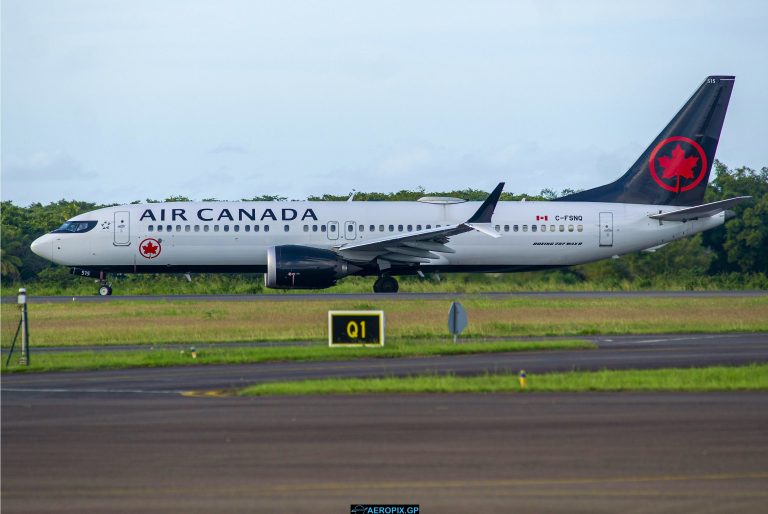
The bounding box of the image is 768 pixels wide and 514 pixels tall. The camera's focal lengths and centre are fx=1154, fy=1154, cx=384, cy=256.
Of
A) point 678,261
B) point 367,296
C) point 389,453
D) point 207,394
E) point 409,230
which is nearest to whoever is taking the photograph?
point 389,453

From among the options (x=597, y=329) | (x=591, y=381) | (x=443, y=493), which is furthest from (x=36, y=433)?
(x=597, y=329)

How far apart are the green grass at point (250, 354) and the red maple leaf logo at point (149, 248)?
19.4m

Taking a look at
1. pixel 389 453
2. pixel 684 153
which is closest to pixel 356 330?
pixel 389 453

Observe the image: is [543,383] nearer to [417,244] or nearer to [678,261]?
[417,244]

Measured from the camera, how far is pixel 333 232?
161 feet

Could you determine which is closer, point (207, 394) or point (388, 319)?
Result: point (207, 394)

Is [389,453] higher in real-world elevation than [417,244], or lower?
lower

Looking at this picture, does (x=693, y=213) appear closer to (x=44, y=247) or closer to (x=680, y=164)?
(x=680, y=164)

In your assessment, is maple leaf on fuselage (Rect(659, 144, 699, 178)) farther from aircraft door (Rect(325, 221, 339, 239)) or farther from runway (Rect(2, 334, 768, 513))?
runway (Rect(2, 334, 768, 513))

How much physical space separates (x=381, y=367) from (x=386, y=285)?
976 inches

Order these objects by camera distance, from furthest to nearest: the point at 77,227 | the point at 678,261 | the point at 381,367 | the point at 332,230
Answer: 1. the point at 678,261
2. the point at 332,230
3. the point at 77,227
4. the point at 381,367

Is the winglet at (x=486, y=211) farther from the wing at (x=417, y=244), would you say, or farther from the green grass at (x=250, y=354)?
the green grass at (x=250, y=354)

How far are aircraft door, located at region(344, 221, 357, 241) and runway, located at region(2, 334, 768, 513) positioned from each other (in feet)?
86.4


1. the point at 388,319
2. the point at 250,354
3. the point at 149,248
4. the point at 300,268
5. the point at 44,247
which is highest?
the point at 44,247
